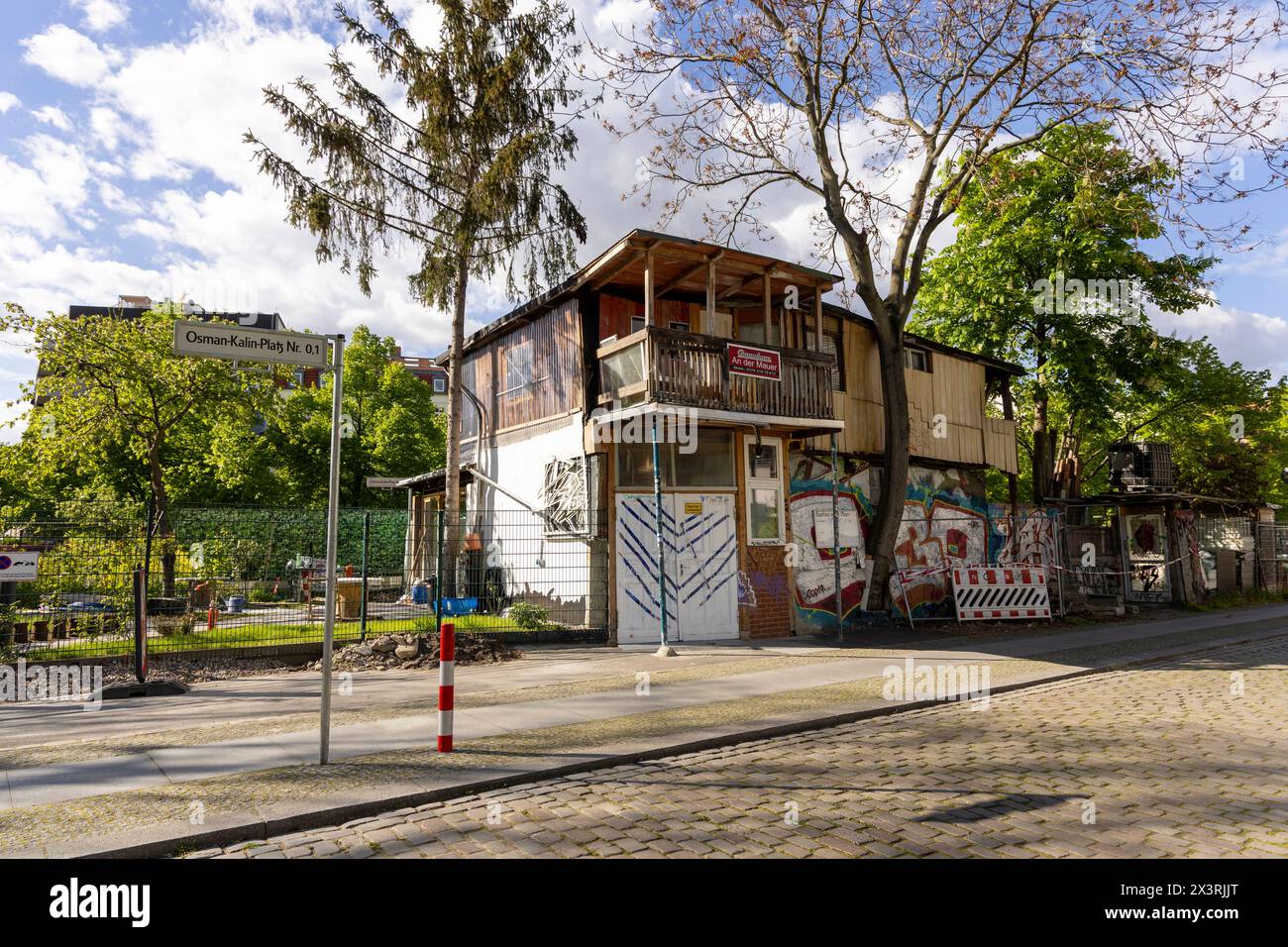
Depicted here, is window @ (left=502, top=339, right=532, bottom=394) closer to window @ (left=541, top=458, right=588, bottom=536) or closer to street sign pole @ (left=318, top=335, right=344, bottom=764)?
window @ (left=541, top=458, right=588, bottom=536)

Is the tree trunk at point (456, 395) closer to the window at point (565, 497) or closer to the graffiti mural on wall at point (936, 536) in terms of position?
the window at point (565, 497)

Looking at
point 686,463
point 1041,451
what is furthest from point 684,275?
point 1041,451

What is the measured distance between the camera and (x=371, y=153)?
722 inches

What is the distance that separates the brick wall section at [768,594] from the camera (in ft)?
50.3

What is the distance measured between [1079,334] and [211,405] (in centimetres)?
2708

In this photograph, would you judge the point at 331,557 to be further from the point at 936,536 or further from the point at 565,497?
the point at 936,536

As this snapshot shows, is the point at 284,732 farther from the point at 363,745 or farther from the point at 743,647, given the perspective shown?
the point at 743,647

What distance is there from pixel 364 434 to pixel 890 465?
30922 millimetres

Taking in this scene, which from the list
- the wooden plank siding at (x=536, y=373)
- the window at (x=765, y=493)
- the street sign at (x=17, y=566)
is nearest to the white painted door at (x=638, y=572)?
the window at (x=765, y=493)

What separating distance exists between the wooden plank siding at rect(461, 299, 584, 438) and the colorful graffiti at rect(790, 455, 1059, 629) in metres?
5.10

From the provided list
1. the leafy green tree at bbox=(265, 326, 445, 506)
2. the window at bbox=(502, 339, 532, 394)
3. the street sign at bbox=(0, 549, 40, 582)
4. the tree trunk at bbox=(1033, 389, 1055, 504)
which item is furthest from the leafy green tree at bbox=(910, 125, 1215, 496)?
the leafy green tree at bbox=(265, 326, 445, 506)

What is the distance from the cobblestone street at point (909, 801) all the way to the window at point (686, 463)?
24.4 ft
